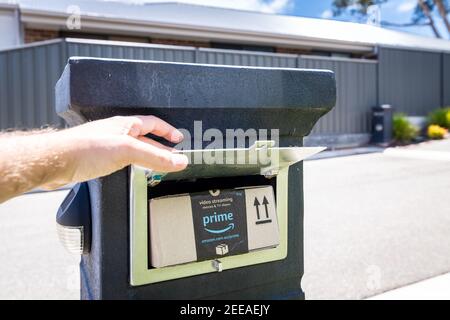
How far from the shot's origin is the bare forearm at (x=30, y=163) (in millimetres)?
792

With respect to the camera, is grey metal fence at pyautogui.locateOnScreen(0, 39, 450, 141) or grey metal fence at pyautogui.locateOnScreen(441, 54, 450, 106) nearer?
grey metal fence at pyautogui.locateOnScreen(0, 39, 450, 141)

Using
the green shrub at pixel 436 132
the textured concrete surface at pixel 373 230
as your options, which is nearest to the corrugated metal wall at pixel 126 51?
the textured concrete surface at pixel 373 230

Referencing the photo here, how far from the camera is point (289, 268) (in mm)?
1289

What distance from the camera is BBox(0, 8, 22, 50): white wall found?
31.5 feet

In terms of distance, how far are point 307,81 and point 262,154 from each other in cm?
29

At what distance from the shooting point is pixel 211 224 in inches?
43.9

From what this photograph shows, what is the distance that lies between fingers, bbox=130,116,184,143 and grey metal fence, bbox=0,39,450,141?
29.3ft

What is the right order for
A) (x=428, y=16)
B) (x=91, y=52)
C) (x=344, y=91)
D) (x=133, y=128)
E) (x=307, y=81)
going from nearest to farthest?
(x=133, y=128) → (x=307, y=81) → (x=91, y=52) → (x=344, y=91) → (x=428, y=16)

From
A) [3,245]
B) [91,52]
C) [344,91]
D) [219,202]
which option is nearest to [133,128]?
[219,202]

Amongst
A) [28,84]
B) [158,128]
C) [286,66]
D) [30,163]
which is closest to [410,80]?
[286,66]

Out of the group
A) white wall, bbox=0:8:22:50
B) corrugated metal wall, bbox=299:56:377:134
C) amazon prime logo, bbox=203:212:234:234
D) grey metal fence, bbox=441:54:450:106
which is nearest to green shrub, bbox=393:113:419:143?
corrugated metal wall, bbox=299:56:377:134

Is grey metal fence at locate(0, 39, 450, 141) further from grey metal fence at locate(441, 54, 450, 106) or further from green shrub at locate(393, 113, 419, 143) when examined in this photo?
green shrub at locate(393, 113, 419, 143)

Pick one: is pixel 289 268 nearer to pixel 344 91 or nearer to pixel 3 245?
pixel 3 245

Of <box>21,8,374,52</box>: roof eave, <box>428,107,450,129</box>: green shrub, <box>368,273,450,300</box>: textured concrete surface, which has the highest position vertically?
<box>21,8,374,52</box>: roof eave
